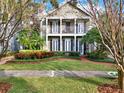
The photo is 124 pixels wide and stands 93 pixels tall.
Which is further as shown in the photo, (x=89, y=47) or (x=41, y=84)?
(x=89, y=47)

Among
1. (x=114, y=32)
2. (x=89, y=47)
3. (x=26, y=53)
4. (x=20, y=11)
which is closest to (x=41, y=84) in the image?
(x=20, y=11)

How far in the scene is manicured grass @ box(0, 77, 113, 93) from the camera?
11.2 m

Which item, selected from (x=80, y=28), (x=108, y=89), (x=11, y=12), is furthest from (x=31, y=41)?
(x=11, y=12)

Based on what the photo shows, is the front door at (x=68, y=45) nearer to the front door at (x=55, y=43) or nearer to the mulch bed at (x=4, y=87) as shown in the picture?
the front door at (x=55, y=43)

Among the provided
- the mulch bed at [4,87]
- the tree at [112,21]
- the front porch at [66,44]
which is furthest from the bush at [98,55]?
the tree at [112,21]

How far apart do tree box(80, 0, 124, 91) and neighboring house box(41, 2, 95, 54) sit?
2831 cm

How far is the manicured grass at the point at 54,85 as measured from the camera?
11236 mm

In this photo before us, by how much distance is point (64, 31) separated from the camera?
39281mm

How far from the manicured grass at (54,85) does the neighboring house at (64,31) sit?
24.9 m

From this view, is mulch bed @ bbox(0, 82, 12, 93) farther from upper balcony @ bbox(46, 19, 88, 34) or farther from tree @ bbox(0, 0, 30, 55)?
upper balcony @ bbox(46, 19, 88, 34)

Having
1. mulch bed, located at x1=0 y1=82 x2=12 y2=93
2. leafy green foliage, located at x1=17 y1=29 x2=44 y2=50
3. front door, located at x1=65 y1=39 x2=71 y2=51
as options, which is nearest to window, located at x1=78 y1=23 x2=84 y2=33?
front door, located at x1=65 y1=39 x2=71 y2=51

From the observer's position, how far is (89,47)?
126 ft

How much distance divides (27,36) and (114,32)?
2592 cm

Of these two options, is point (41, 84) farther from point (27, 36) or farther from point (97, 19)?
point (27, 36)
